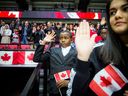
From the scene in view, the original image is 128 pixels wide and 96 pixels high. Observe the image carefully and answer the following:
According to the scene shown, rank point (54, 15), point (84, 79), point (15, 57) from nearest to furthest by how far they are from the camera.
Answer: point (84, 79) < point (15, 57) < point (54, 15)

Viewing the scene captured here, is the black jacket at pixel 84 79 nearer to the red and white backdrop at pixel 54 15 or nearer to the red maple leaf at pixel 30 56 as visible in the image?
the red maple leaf at pixel 30 56

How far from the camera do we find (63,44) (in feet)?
11.1

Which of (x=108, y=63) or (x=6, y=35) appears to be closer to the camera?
(x=108, y=63)

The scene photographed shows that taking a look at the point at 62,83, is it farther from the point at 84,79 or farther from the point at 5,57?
the point at 5,57

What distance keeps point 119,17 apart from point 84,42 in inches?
8.1

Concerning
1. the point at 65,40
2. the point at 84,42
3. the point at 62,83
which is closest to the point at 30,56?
the point at 65,40

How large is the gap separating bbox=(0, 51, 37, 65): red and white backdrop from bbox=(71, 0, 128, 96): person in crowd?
22.7 feet

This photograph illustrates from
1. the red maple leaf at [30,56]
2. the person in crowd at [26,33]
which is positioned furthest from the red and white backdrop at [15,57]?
the person in crowd at [26,33]

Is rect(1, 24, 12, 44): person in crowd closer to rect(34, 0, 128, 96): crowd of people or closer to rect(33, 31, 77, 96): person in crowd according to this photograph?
rect(33, 31, 77, 96): person in crowd

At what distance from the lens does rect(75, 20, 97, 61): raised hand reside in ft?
4.03

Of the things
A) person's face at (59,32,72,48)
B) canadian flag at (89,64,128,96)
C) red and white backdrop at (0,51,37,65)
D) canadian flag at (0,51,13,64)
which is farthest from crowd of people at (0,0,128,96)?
canadian flag at (0,51,13,64)

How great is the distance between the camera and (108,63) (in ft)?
4.08

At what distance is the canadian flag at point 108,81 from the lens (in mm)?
1197

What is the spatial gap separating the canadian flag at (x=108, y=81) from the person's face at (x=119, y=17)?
0.58ft
